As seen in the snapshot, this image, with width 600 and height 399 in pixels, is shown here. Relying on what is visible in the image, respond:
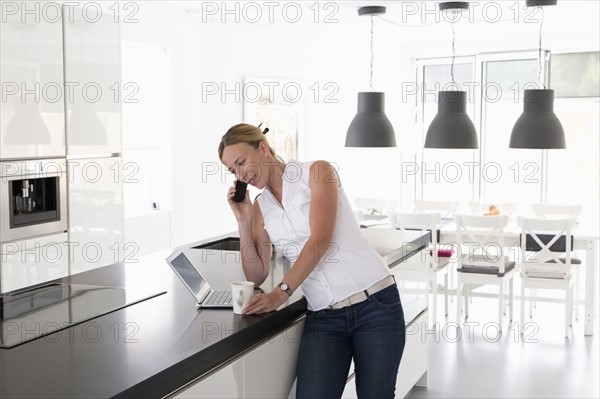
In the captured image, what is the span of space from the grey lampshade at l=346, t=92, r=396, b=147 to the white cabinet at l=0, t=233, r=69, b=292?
2.58m

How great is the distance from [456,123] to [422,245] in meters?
2.10

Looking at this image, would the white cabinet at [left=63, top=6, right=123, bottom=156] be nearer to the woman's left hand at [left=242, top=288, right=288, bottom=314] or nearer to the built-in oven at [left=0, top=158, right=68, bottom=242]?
the built-in oven at [left=0, top=158, right=68, bottom=242]

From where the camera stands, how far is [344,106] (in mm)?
7855

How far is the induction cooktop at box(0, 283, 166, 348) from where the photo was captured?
205 cm

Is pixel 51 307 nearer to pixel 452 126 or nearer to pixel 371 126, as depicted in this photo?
pixel 371 126

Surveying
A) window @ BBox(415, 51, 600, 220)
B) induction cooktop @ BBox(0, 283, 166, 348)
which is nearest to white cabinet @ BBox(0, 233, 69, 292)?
induction cooktop @ BBox(0, 283, 166, 348)

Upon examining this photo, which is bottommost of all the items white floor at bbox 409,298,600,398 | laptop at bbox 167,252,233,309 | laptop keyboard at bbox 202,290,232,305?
white floor at bbox 409,298,600,398

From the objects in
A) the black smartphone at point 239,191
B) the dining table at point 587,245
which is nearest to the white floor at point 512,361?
the dining table at point 587,245

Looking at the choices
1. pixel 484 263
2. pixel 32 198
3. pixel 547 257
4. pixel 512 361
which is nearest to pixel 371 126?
pixel 484 263

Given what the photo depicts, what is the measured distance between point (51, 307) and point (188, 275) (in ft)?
1.47

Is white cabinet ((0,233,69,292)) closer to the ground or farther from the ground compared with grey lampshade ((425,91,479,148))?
closer to the ground

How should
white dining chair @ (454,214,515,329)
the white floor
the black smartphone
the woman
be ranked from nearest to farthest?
the woman
the black smartphone
the white floor
white dining chair @ (454,214,515,329)

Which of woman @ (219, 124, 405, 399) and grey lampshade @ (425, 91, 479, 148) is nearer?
woman @ (219, 124, 405, 399)

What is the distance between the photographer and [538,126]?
217 inches
